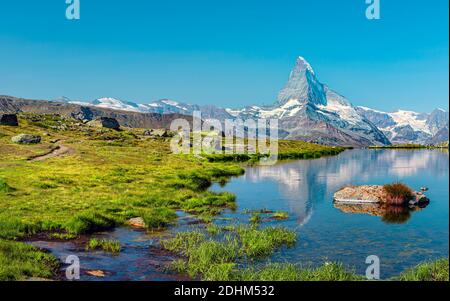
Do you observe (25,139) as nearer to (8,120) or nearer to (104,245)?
(8,120)

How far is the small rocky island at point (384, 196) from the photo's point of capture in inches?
2225

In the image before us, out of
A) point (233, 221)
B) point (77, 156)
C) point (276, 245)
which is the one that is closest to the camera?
point (276, 245)

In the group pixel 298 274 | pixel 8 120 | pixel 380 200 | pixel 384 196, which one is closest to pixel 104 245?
pixel 298 274

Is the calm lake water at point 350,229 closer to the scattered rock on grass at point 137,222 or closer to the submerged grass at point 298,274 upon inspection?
the submerged grass at point 298,274

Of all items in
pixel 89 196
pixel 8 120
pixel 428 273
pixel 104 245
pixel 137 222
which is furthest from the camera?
pixel 8 120

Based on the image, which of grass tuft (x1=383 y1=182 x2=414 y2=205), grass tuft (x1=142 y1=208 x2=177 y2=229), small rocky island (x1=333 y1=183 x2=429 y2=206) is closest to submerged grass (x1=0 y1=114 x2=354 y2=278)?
grass tuft (x1=142 y1=208 x2=177 y2=229)

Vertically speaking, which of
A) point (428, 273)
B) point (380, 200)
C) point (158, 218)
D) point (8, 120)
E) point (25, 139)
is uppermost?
point (8, 120)

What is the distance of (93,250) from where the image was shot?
106 feet

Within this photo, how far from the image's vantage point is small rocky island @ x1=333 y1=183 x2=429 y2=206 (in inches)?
2225

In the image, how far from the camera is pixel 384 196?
57219mm

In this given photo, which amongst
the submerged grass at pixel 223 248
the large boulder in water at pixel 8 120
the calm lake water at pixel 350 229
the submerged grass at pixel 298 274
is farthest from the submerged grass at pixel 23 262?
the large boulder in water at pixel 8 120
